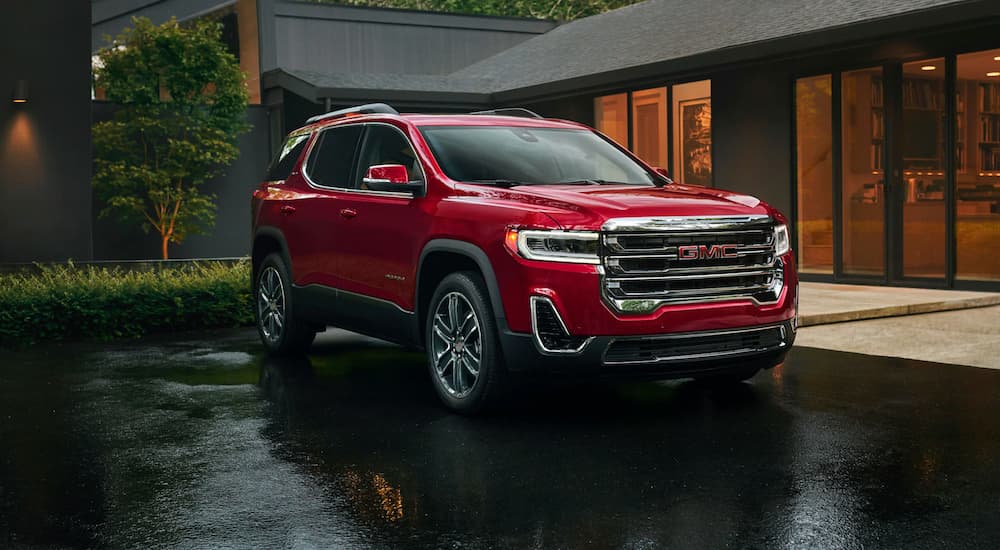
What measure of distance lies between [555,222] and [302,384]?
9.45 ft

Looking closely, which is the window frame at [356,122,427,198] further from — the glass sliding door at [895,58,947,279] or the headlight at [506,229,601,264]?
the glass sliding door at [895,58,947,279]

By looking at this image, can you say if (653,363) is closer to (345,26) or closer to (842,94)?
(842,94)

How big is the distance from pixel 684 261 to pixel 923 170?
9.54 m

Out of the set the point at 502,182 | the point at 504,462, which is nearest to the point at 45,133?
the point at 502,182

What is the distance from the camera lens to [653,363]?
6488 millimetres

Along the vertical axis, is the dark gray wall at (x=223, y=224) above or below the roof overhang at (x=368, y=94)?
below

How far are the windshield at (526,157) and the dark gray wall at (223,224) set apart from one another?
1594 centimetres

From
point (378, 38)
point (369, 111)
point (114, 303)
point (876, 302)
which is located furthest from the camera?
point (378, 38)

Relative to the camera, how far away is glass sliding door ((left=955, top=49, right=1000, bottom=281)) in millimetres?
13977

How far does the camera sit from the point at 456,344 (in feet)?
23.4

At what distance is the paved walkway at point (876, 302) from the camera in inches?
465

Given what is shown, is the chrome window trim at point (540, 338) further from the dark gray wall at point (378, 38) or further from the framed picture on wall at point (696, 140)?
the dark gray wall at point (378, 38)

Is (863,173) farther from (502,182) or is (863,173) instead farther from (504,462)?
(504,462)

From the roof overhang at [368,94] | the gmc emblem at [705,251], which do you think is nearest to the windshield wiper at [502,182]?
the gmc emblem at [705,251]
